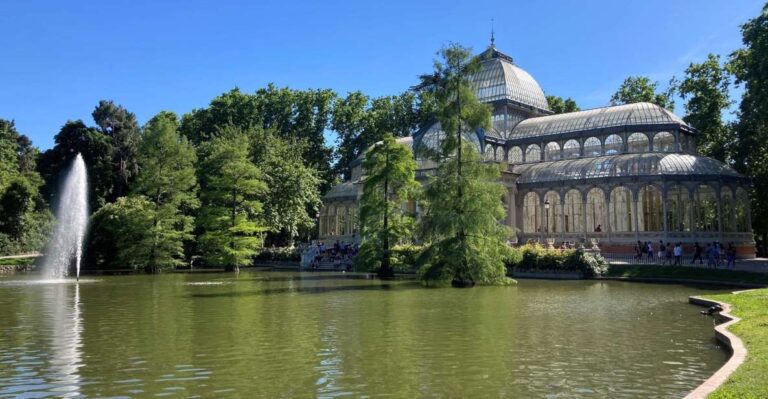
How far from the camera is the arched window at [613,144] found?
54.3 m

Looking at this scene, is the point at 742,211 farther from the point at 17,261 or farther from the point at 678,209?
the point at 17,261

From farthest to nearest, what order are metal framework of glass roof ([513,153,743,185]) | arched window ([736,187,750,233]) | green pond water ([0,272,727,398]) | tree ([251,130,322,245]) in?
tree ([251,130,322,245])
arched window ([736,187,750,233])
metal framework of glass roof ([513,153,743,185])
green pond water ([0,272,727,398])

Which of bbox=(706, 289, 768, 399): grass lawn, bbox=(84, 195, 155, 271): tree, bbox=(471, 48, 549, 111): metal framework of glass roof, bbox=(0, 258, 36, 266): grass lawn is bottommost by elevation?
bbox=(706, 289, 768, 399): grass lawn

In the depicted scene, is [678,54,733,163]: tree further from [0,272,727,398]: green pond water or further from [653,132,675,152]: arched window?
[0,272,727,398]: green pond water

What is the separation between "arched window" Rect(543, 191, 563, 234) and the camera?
52938 millimetres

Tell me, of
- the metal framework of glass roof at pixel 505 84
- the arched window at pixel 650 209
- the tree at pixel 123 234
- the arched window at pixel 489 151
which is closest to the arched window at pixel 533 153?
the arched window at pixel 489 151

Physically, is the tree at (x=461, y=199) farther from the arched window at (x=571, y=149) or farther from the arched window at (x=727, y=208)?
the arched window at (x=571, y=149)

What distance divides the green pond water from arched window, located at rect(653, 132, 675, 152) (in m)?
31.9

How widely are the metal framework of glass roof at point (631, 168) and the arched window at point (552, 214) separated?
5.76 ft

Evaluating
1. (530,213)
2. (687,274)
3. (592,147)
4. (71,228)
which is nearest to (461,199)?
(687,274)

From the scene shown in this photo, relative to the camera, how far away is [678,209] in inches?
1863

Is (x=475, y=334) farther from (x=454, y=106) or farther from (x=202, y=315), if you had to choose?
(x=454, y=106)

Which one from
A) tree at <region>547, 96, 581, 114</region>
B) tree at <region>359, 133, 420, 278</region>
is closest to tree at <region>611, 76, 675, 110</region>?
tree at <region>547, 96, 581, 114</region>

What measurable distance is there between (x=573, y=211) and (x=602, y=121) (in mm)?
8872
